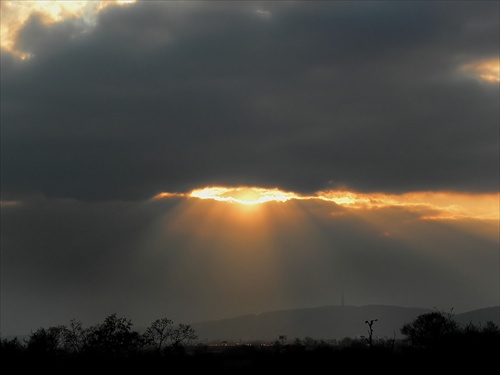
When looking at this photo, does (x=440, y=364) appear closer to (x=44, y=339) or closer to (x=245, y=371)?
(x=245, y=371)

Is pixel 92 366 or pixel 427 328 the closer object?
pixel 92 366

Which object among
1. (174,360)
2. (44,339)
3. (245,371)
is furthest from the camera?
(44,339)

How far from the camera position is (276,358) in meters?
118

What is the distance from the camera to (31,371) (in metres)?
94.3

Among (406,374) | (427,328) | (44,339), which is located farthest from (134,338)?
(427,328)

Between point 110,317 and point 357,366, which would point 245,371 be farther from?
point 110,317

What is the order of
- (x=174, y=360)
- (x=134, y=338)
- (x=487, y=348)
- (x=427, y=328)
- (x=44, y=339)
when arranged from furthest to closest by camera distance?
(x=427, y=328), (x=134, y=338), (x=44, y=339), (x=487, y=348), (x=174, y=360)

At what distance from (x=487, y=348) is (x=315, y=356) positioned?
33.3 meters

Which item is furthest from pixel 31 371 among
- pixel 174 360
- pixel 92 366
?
pixel 174 360

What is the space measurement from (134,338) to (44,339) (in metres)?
19.7

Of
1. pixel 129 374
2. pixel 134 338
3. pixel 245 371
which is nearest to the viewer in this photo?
pixel 129 374

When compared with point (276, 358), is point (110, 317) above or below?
above

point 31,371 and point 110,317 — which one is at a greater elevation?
point 110,317

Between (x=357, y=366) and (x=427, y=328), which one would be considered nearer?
(x=357, y=366)
